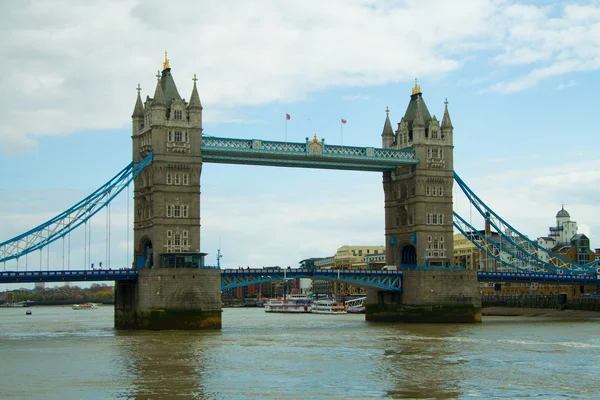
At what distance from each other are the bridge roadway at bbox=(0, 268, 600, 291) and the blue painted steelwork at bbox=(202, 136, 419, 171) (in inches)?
438

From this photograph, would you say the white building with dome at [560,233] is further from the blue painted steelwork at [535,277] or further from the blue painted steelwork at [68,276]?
the blue painted steelwork at [68,276]

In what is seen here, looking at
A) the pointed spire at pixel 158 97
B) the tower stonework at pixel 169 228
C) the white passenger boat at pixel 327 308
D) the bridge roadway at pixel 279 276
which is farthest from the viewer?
the white passenger boat at pixel 327 308

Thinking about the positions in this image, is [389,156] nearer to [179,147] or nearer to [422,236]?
[422,236]

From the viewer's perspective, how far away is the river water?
40438 millimetres

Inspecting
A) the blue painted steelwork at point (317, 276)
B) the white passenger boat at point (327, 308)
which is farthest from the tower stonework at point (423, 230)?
the white passenger boat at point (327, 308)

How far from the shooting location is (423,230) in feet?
314

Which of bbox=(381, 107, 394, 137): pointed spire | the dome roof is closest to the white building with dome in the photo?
Answer: the dome roof

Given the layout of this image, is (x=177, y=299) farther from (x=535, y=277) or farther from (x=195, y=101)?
(x=535, y=277)

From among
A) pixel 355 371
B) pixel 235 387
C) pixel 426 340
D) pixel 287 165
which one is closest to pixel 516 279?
pixel 287 165

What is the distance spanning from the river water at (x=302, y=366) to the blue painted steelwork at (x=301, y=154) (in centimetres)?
1982

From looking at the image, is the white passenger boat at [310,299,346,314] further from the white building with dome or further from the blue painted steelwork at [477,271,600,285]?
the blue painted steelwork at [477,271,600,285]

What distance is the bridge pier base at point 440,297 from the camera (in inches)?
3654

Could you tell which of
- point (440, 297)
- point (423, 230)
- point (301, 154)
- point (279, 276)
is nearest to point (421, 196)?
point (423, 230)

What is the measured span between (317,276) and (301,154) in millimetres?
12980
